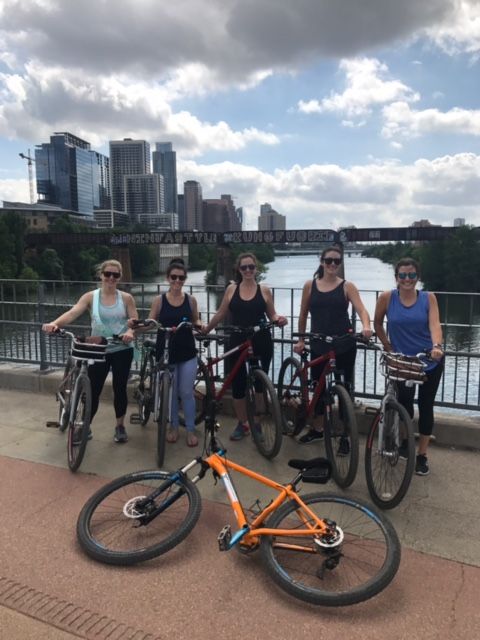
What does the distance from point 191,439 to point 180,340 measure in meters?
0.85

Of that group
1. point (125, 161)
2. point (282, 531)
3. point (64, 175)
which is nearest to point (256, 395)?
point (282, 531)

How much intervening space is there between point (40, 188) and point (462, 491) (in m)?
160

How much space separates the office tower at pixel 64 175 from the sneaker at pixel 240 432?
495 ft

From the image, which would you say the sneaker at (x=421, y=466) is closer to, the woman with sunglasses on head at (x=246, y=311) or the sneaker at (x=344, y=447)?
the sneaker at (x=344, y=447)

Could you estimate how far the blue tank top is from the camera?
351 centimetres

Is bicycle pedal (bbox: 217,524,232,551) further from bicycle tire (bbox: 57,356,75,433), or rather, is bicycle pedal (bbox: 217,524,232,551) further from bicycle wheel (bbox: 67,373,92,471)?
bicycle tire (bbox: 57,356,75,433)

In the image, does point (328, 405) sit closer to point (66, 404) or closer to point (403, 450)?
point (403, 450)

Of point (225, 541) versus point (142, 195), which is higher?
point (142, 195)

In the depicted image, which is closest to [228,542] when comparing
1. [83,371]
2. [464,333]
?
[83,371]

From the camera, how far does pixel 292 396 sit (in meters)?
4.40

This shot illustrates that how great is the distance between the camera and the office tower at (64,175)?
148m

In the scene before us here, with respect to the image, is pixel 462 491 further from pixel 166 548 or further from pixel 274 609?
pixel 166 548

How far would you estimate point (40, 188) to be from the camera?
481 ft

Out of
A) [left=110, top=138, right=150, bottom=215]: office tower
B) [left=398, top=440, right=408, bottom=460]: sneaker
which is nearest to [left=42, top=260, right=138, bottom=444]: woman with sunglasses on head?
[left=398, top=440, right=408, bottom=460]: sneaker
